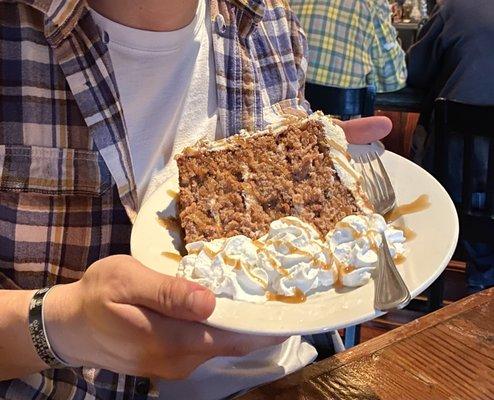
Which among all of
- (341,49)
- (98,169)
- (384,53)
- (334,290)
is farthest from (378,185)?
(384,53)

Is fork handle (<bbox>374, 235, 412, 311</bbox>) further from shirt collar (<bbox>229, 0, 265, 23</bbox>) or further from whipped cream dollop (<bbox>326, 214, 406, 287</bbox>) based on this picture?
shirt collar (<bbox>229, 0, 265, 23</bbox>)

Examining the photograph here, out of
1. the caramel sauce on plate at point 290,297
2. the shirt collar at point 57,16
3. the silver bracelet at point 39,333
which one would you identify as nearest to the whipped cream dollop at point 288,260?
the caramel sauce on plate at point 290,297

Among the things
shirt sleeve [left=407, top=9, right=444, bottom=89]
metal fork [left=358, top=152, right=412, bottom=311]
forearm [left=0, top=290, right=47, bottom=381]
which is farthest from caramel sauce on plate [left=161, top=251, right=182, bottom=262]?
shirt sleeve [left=407, top=9, right=444, bottom=89]

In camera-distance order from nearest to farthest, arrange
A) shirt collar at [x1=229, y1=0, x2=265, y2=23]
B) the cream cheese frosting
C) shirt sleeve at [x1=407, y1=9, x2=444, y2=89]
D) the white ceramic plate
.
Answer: the white ceramic plate < the cream cheese frosting < shirt collar at [x1=229, y1=0, x2=265, y2=23] < shirt sleeve at [x1=407, y1=9, x2=444, y2=89]

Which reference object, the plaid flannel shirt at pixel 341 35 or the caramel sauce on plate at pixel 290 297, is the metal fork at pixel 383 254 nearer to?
the caramel sauce on plate at pixel 290 297

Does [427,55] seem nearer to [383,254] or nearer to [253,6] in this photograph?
[253,6]

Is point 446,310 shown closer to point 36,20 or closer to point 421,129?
point 36,20
